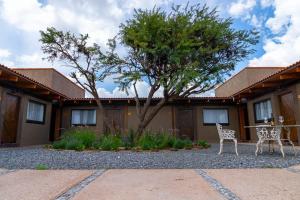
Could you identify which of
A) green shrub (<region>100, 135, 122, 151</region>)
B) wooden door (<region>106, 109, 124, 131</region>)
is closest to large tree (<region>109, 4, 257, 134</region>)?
green shrub (<region>100, 135, 122, 151</region>)

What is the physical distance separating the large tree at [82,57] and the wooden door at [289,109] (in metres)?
7.55

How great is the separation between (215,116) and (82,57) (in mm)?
8468

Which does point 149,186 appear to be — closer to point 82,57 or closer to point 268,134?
point 268,134

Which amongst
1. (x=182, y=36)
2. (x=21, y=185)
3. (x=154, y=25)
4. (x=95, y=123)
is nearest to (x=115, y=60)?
(x=154, y=25)

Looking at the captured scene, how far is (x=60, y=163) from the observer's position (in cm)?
484

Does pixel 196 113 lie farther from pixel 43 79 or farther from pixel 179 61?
pixel 43 79

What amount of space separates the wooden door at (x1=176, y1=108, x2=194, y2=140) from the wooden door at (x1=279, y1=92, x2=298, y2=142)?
5349 millimetres

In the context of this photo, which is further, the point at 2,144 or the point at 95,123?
the point at 95,123

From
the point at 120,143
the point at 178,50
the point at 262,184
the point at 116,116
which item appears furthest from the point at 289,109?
the point at 116,116

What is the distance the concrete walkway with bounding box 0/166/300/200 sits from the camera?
243cm

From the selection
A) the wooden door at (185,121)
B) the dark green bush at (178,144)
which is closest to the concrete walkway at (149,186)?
the dark green bush at (178,144)

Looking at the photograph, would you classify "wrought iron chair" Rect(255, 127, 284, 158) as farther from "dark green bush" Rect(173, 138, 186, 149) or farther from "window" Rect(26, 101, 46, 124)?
"window" Rect(26, 101, 46, 124)

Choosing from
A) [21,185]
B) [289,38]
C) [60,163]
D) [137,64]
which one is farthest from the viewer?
[289,38]

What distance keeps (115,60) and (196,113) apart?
20.7 ft
